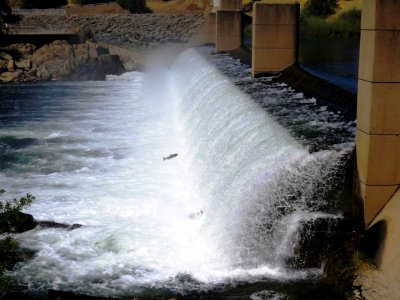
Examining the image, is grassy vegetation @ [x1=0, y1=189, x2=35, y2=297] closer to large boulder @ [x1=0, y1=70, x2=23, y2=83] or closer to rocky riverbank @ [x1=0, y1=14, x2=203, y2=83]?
rocky riverbank @ [x1=0, y1=14, x2=203, y2=83]

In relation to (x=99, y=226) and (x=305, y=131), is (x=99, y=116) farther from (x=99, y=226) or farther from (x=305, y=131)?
(x=305, y=131)

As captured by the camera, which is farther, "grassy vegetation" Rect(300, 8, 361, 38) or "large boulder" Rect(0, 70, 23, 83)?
"large boulder" Rect(0, 70, 23, 83)

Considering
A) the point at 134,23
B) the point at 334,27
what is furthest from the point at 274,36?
the point at 134,23

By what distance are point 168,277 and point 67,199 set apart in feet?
13.1

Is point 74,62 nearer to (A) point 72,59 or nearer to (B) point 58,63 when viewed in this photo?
(A) point 72,59

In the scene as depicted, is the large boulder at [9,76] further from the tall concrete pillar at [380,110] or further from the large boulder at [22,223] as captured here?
the tall concrete pillar at [380,110]

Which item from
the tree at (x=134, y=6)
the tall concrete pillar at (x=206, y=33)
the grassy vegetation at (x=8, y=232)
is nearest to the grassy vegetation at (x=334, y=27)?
the tall concrete pillar at (x=206, y=33)

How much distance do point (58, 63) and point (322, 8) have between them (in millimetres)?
18226

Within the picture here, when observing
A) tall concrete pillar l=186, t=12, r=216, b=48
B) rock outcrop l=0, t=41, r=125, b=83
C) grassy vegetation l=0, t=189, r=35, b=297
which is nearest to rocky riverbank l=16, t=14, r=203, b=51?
rock outcrop l=0, t=41, r=125, b=83

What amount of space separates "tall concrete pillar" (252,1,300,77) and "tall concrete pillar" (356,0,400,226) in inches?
315

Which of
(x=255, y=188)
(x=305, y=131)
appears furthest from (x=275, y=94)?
(x=255, y=188)

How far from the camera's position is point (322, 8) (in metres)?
37.8

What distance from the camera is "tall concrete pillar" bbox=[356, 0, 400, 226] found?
Answer: 6816 mm

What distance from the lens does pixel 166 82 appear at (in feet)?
83.0
